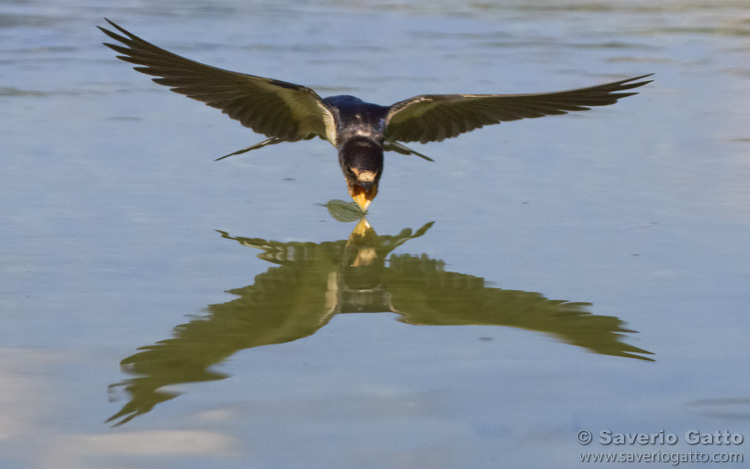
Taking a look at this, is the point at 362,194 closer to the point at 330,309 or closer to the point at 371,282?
the point at 371,282

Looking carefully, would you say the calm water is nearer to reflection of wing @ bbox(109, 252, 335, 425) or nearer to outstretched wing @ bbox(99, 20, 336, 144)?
reflection of wing @ bbox(109, 252, 335, 425)

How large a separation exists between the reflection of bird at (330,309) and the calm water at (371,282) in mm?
15

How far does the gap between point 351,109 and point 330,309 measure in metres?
1.95

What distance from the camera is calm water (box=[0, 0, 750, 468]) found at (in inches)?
126

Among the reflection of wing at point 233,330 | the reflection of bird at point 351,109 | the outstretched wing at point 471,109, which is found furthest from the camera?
the outstretched wing at point 471,109

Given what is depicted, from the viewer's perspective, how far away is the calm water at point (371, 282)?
3207 millimetres

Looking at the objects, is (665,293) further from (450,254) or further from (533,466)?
(533,466)

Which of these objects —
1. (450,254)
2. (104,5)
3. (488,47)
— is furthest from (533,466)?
(104,5)

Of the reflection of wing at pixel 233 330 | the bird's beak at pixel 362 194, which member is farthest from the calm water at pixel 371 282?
the bird's beak at pixel 362 194

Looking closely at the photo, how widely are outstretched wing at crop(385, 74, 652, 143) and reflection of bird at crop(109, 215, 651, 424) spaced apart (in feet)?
3.27

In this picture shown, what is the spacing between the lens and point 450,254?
5145mm

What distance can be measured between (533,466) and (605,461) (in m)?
0.23

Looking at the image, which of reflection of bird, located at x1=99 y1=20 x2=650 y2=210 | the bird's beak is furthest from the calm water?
reflection of bird, located at x1=99 y1=20 x2=650 y2=210

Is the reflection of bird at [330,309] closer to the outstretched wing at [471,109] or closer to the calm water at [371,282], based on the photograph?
the calm water at [371,282]
